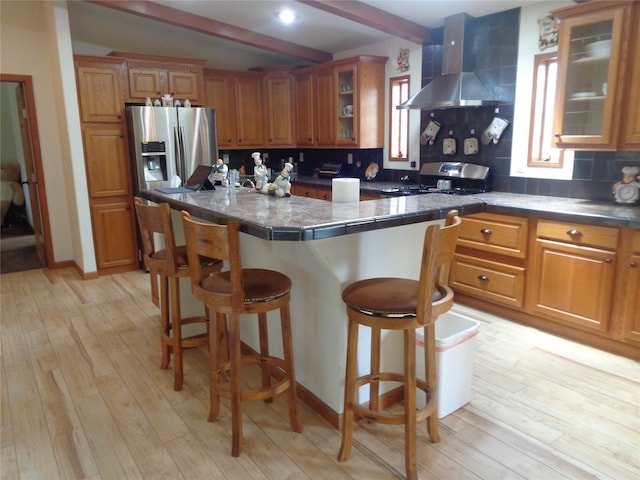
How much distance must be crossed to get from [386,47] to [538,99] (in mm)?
1921

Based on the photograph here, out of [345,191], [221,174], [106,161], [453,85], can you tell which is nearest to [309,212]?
[345,191]

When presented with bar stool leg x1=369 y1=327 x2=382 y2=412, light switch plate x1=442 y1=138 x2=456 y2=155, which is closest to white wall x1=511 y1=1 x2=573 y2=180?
light switch plate x1=442 y1=138 x2=456 y2=155

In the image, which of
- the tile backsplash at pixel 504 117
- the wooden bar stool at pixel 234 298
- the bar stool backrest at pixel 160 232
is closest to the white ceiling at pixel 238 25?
the tile backsplash at pixel 504 117

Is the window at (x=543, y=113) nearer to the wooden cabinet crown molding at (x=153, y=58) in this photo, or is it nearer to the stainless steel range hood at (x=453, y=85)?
the stainless steel range hood at (x=453, y=85)

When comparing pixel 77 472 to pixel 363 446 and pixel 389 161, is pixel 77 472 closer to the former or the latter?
pixel 363 446

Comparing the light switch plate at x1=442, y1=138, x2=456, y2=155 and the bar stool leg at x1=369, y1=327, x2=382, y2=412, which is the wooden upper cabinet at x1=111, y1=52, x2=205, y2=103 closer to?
the light switch plate at x1=442, y1=138, x2=456, y2=155

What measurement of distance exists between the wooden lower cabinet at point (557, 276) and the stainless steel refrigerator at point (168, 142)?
3000 mm

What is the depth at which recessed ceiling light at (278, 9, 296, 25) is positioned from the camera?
430 cm

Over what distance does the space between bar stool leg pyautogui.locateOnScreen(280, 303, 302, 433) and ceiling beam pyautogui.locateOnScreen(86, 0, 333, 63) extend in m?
3.60

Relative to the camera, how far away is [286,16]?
4.39 m

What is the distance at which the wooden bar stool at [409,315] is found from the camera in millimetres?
1706

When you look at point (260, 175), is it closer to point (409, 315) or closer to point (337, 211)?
point (337, 211)

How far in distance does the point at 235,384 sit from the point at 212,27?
13.4 ft

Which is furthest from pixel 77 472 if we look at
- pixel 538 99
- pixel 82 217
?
pixel 538 99
